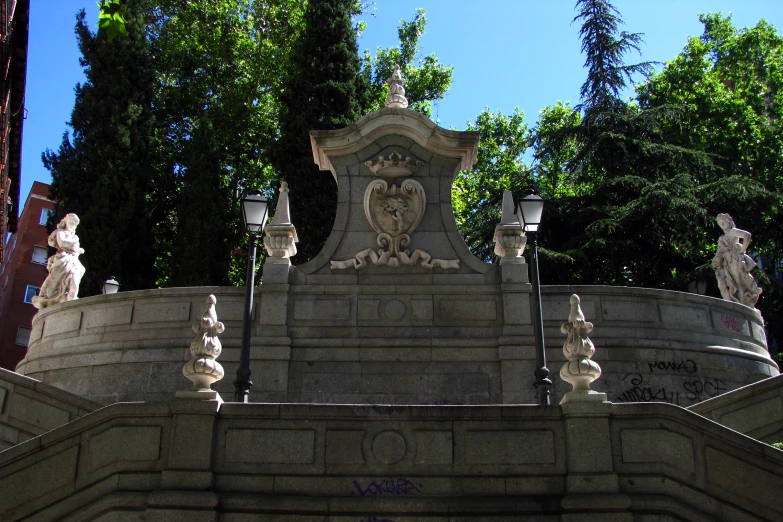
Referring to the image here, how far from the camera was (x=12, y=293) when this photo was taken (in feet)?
148

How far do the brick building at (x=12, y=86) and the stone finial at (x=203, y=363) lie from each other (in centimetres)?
2450

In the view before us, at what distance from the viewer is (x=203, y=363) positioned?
8.47 metres

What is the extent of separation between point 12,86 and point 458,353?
32720 mm

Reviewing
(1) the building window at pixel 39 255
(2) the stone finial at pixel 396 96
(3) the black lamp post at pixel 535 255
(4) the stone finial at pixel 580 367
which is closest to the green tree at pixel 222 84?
(2) the stone finial at pixel 396 96

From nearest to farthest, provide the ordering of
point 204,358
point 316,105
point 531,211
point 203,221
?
point 204,358 → point 531,211 → point 203,221 → point 316,105

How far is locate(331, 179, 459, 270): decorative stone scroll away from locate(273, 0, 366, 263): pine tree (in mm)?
10601

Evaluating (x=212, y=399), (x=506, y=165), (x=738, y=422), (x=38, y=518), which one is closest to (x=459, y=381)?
(x=738, y=422)

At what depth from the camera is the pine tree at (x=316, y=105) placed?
26.5 m

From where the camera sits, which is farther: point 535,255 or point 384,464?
point 535,255

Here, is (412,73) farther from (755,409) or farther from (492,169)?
(755,409)

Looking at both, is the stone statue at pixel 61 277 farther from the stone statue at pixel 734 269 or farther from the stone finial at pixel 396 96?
the stone statue at pixel 734 269

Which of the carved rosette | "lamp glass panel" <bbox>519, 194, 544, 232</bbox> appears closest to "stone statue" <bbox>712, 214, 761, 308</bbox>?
"lamp glass panel" <bbox>519, 194, 544, 232</bbox>

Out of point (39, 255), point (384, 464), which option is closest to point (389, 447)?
point (384, 464)

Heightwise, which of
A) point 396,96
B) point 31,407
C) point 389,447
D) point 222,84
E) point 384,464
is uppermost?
point 222,84
